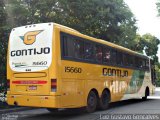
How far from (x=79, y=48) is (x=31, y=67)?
7.46 ft

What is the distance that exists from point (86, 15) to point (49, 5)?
2.80 meters

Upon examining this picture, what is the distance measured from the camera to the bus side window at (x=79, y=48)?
46.7ft

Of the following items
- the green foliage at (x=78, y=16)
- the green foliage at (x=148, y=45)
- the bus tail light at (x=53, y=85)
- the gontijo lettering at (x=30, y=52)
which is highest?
the green foliage at (x=148, y=45)

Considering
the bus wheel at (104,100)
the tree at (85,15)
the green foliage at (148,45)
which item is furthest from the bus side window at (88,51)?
the green foliage at (148,45)

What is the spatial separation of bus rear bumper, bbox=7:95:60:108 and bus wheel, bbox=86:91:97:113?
2693 mm

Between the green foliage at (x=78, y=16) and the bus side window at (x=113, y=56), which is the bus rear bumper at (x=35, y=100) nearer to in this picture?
the green foliage at (x=78, y=16)

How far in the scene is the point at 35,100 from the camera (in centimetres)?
1300

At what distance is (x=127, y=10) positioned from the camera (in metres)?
25.5

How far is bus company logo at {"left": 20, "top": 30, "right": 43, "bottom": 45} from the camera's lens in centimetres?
1343

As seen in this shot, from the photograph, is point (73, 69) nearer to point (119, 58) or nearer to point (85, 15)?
point (119, 58)

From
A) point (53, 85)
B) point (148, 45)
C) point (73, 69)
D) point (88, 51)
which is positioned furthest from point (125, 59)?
point (148, 45)

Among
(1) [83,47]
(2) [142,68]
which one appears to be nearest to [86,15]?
(2) [142,68]

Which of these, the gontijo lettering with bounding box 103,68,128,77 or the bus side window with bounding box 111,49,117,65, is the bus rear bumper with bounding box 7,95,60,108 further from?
the bus side window with bounding box 111,49,117,65

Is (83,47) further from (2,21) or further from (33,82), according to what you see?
(2,21)
